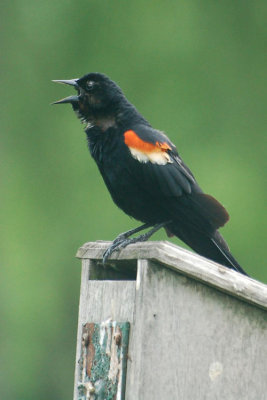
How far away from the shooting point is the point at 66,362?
1264 cm

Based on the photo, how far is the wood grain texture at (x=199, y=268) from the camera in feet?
10.6

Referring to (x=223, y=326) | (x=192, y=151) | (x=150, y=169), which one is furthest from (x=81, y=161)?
(x=223, y=326)

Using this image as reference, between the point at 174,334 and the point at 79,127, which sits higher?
the point at 79,127

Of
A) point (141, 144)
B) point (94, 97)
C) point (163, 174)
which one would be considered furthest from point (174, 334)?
point (94, 97)

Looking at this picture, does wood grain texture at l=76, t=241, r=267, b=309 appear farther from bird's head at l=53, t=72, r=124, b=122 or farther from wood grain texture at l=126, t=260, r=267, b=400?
bird's head at l=53, t=72, r=124, b=122

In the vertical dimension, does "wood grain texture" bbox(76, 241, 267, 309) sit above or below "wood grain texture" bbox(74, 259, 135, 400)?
above

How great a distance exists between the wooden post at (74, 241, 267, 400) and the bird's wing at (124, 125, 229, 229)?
0.68m

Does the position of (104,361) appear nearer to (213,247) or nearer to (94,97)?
(213,247)

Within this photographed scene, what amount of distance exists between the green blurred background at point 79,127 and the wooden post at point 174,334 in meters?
7.58

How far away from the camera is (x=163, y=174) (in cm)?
411

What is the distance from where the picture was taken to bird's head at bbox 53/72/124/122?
14.7 ft

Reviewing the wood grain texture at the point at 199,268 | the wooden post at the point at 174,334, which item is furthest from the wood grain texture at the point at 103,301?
the wood grain texture at the point at 199,268

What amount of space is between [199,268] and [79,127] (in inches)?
341

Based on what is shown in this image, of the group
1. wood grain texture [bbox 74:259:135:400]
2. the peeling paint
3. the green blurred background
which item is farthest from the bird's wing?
the green blurred background
